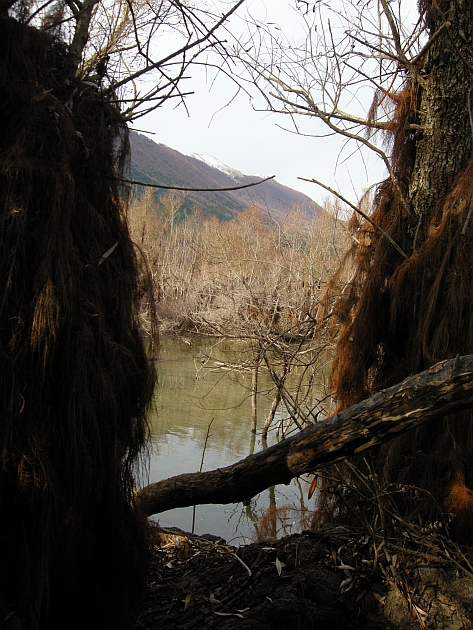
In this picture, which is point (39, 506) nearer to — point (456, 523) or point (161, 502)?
point (161, 502)

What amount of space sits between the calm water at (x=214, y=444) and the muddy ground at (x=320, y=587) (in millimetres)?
997

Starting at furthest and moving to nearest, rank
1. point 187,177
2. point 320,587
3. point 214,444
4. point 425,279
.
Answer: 1. point 187,177
2. point 214,444
3. point 425,279
4. point 320,587

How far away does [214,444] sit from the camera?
918cm

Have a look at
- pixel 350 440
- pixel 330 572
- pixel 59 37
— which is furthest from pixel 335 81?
pixel 330 572

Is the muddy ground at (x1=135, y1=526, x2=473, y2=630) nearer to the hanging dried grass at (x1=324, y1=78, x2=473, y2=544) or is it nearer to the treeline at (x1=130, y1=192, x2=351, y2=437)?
the hanging dried grass at (x1=324, y1=78, x2=473, y2=544)

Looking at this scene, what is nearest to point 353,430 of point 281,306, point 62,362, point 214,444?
point 62,362

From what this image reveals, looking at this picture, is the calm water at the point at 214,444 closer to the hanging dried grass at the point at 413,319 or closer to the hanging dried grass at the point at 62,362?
the hanging dried grass at the point at 413,319

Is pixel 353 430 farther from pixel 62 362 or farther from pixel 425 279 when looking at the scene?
pixel 425 279

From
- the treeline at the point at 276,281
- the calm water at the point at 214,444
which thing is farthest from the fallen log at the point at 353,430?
the treeline at the point at 276,281

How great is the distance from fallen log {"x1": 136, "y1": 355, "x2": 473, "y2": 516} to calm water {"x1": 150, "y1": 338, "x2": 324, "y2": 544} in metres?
1.23

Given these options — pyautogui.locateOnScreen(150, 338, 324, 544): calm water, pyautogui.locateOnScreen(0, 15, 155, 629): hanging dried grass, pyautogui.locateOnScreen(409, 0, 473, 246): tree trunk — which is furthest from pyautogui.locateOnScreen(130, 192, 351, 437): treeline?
pyautogui.locateOnScreen(0, 15, 155, 629): hanging dried grass

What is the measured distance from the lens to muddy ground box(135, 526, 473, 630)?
2451 millimetres

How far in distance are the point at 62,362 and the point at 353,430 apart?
1124 mm

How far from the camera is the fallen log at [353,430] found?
207 centimetres
